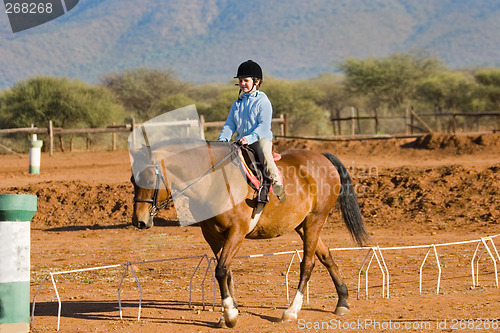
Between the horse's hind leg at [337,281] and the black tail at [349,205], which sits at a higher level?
the black tail at [349,205]

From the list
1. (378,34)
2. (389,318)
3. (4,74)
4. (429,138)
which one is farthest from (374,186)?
(378,34)

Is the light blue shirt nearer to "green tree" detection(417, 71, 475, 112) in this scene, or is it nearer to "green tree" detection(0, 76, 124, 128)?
"green tree" detection(0, 76, 124, 128)

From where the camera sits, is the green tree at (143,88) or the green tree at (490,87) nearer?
the green tree at (490,87)

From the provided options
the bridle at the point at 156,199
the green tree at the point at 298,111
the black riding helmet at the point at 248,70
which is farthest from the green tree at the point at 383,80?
the bridle at the point at 156,199

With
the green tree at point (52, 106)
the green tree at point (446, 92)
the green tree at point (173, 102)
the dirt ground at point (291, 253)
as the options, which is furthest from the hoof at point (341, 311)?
the green tree at point (446, 92)

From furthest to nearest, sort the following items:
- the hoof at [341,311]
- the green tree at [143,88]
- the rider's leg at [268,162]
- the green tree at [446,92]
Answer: the green tree at [143,88]
the green tree at [446,92]
the hoof at [341,311]
the rider's leg at [268,162]

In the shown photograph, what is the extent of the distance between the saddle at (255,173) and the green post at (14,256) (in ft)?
7.77

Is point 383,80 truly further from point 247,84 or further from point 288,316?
point 288,316

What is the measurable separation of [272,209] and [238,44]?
6814 inches

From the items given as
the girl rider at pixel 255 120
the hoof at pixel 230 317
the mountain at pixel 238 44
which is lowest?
the hoof at pixel 230 317

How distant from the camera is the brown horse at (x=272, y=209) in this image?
7.82 metres

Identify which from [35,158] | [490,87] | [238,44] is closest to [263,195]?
[35,158]

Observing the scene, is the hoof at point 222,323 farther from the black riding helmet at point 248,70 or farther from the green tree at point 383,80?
the green tree at point 383,80

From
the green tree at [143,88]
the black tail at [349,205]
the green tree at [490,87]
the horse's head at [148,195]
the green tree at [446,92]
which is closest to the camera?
Result: the horse's head at [148,195]
